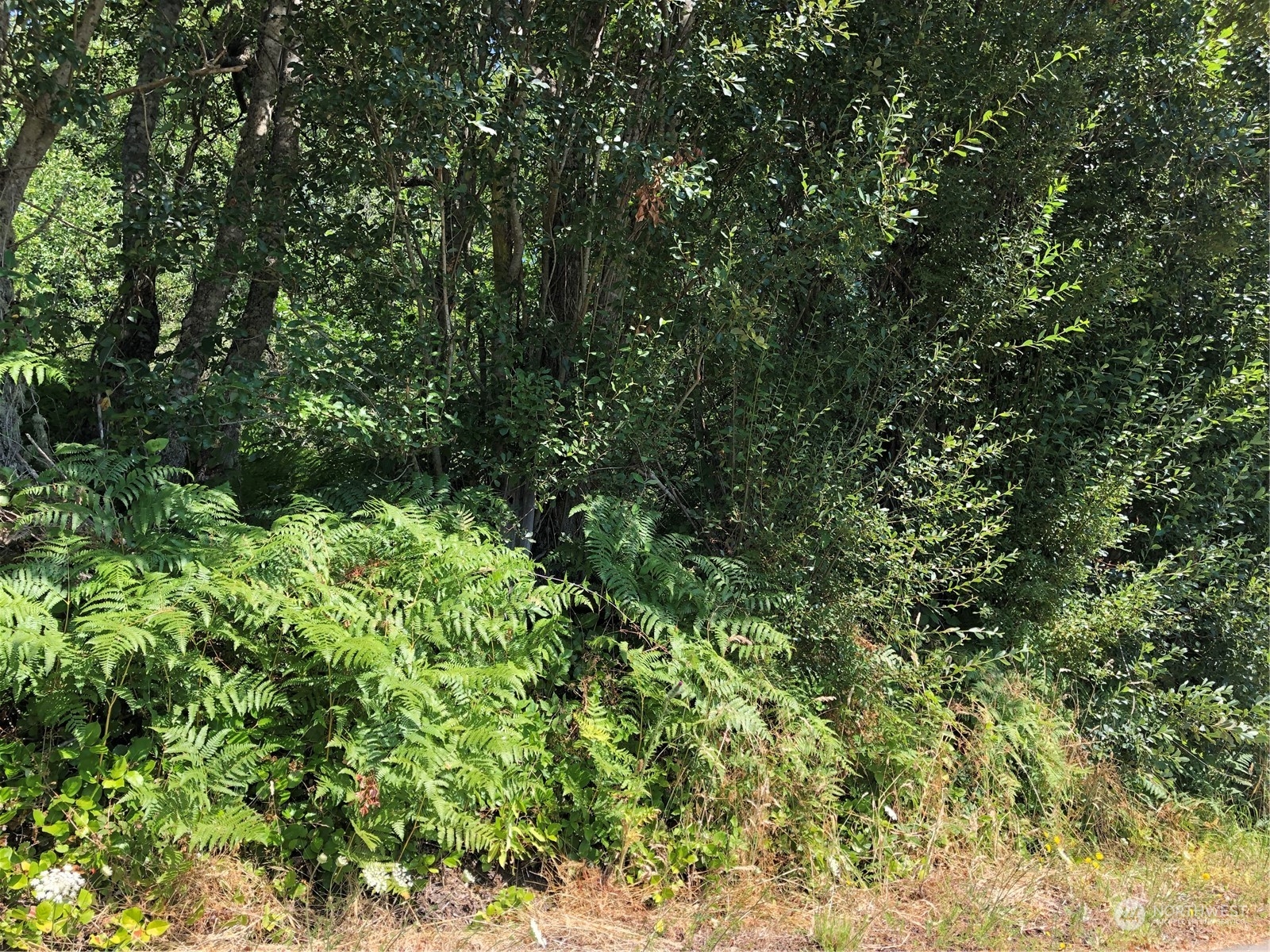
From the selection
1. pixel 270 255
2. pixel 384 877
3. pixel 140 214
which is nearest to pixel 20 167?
pixel 140 214

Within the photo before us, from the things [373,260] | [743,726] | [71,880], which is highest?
[373,260]

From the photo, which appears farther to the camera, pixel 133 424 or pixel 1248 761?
pixel 1248 761

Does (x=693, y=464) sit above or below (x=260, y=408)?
above

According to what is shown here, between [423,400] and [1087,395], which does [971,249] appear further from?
[423,400]

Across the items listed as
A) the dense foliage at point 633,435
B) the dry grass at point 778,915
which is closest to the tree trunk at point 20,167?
the dense foliage at point 633,435

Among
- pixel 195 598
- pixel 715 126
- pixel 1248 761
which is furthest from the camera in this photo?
pixel 1248 761

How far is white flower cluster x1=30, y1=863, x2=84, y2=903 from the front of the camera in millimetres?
3162

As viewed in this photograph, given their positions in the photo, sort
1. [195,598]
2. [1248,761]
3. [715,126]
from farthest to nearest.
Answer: [1248,761]
[715,126]
[195,598]

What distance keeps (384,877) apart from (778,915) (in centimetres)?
165

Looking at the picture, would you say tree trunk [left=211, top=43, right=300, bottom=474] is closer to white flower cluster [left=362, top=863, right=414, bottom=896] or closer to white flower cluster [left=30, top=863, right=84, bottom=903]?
white flower cluster [left=30, top=863, right=84, bottom=903]

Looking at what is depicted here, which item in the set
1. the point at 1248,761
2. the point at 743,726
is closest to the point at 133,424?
the point at 743,726

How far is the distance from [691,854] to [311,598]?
6.58ft

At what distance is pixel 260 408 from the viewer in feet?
15.6

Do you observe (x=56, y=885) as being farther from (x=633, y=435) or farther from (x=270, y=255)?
(x=633, y=435)
